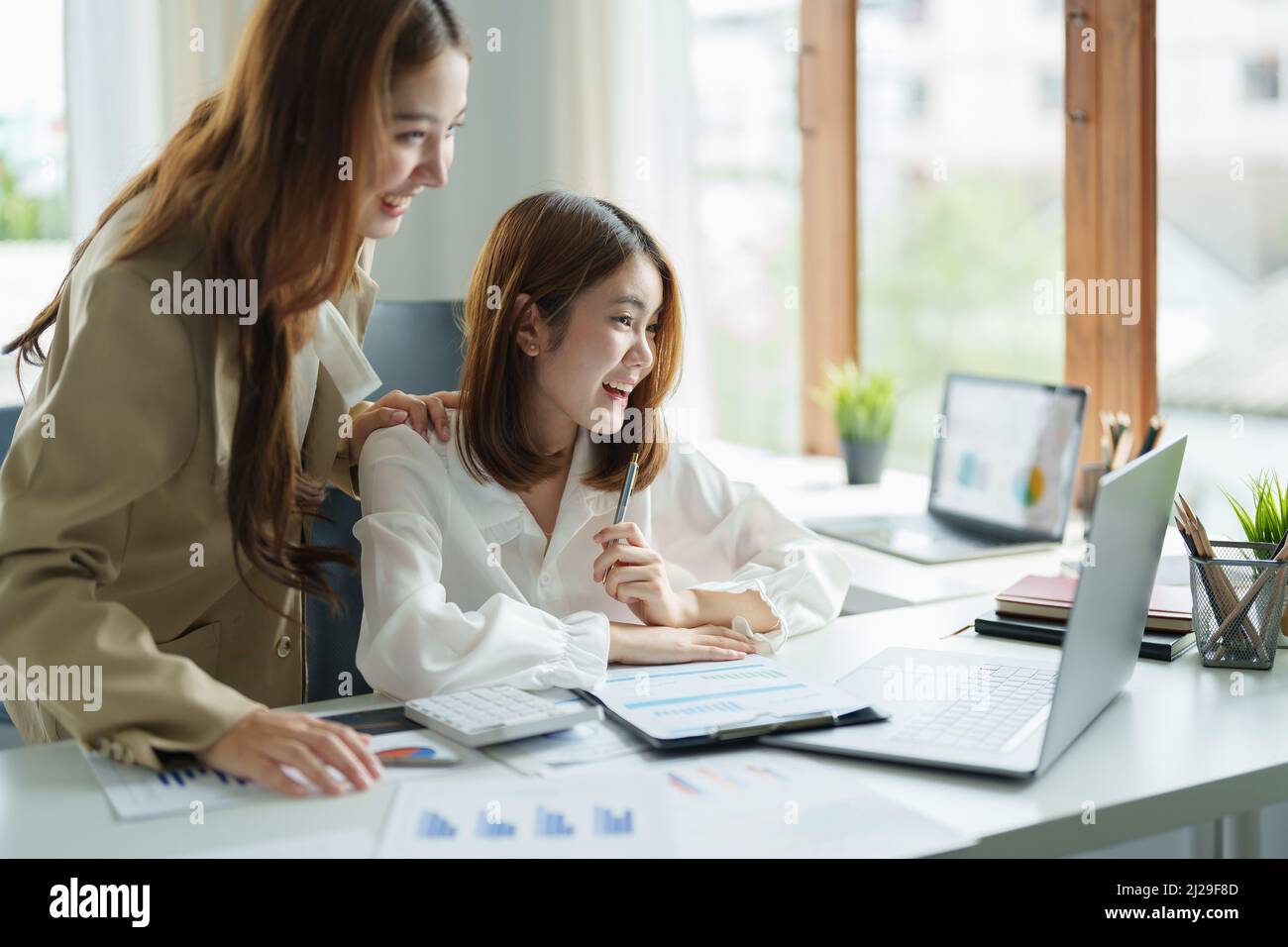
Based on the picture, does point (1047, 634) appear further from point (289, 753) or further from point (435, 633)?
point (289, 753)

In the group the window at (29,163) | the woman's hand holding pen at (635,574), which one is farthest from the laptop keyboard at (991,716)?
the window at (29,163)

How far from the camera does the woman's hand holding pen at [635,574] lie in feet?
4.67

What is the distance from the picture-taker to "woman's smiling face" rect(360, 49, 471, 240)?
116 centimetres

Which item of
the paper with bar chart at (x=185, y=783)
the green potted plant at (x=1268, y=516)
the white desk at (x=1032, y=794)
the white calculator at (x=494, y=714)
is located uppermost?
the green potted plant at (x=1268, y=516)

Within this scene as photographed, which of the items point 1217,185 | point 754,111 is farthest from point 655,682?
point 754,111

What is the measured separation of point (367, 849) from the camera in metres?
0.92

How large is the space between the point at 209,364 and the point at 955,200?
6.55ft

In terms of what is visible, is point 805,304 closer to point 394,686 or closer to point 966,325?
Result: point 966,325

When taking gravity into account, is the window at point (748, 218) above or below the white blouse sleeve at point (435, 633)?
above

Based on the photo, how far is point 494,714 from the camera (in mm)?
1142

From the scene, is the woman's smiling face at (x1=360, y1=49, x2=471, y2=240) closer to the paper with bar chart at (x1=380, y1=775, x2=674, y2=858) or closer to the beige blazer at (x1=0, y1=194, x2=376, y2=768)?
the beige blazer at (x1=0, y1=194, x2=376, y2=768)

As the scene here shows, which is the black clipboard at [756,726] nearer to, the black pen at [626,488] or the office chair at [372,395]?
the black pen at [626,488]

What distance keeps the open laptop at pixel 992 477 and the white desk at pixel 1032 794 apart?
0.81 m

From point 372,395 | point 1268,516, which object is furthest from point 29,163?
point 1268,516
